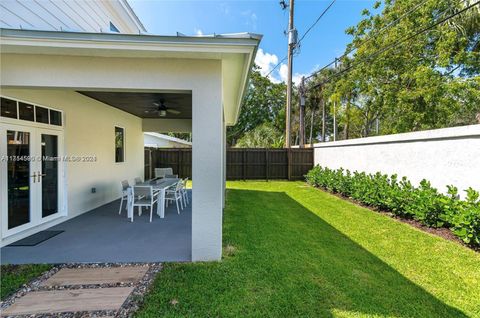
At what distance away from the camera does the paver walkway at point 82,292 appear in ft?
8.34

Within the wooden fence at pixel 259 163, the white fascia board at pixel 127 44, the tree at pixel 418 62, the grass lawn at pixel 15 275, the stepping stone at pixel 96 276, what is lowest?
the stepping stone at pixel 96 276

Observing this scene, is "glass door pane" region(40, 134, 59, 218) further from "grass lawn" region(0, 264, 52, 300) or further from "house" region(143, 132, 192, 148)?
"house" region(143, 132, 192, 148)

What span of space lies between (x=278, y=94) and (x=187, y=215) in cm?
2119

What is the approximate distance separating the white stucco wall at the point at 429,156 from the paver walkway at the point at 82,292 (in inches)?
238

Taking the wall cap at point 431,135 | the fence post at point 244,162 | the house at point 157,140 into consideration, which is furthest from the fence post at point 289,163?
the house at point 157,140

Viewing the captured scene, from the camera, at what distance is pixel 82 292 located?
2.84 meters

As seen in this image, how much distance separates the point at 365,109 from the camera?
17078mm

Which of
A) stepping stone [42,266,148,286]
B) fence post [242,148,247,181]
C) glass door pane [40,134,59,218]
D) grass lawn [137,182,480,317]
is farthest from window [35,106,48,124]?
fence post [242,148,247,181]

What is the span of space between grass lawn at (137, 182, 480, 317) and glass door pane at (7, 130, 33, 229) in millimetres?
3039

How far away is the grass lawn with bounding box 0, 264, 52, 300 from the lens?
113 inches

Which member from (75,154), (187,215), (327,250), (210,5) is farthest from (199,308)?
(210,5)

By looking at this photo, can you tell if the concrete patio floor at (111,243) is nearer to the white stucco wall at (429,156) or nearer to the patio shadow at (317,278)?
the patio shadow at (317,278)

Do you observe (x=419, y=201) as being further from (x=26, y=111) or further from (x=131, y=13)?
(x=131, y=13)

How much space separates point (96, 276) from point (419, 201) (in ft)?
20.5
